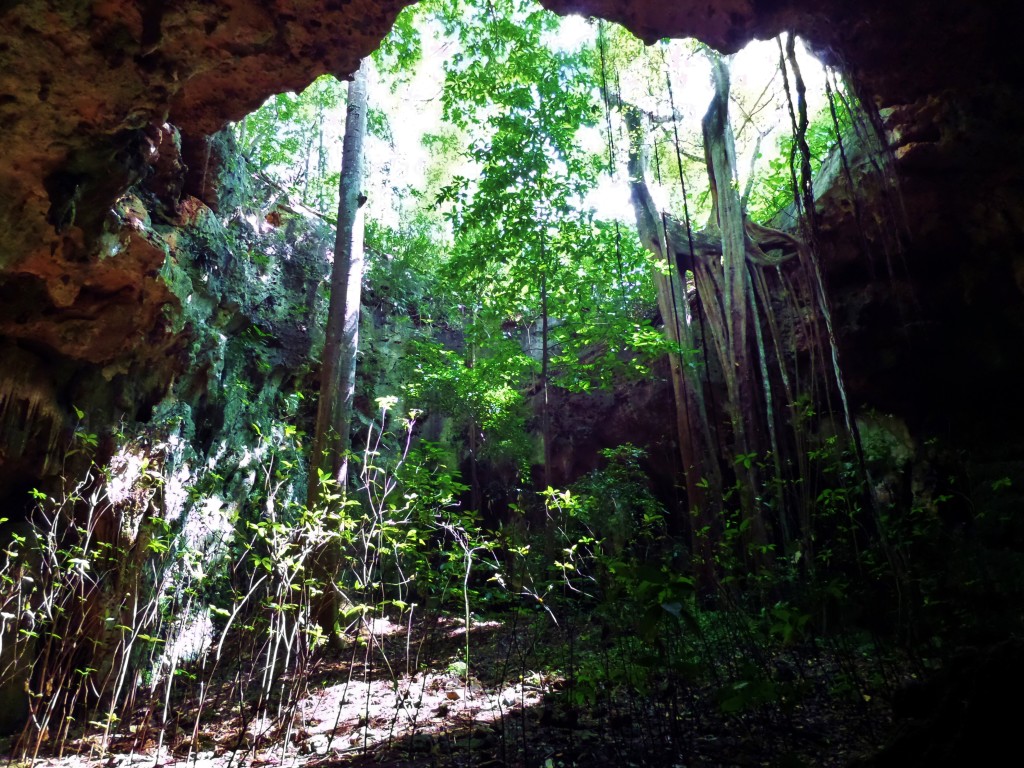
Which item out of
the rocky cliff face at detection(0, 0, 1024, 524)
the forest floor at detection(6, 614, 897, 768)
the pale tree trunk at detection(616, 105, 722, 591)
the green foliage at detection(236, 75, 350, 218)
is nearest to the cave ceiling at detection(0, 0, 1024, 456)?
the rocky cliff face at detection(0, 0, 1024, 524)

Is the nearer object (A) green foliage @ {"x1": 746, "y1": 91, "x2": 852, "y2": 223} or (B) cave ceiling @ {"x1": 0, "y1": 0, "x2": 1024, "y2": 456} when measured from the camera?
(B) cave ceiling @ {"x1": 0, "y1": 0, "x2": 1024, "y2": 456}

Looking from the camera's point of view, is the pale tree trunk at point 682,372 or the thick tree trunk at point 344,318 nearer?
the thick tree trunk at point 344,318

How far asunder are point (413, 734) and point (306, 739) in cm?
67

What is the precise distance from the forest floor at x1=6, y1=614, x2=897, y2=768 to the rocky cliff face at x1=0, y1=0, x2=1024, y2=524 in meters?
2.69

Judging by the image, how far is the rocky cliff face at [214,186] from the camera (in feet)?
10.9

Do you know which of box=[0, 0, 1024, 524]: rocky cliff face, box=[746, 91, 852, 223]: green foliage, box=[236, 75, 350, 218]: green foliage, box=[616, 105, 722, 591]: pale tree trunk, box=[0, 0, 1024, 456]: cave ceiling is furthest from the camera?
box=[236, 75, 350, 218]: green foliage

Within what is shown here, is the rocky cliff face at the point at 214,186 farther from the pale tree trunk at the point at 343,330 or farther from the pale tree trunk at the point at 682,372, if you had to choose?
the pale tree trunk at the point at 682,372

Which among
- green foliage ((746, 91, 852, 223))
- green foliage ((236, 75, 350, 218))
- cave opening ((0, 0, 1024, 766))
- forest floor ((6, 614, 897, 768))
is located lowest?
forest floor ((6, 614, 897, 768))

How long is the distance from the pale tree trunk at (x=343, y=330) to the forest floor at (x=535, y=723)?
1.38 metres

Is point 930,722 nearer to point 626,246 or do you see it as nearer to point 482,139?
point 482,139

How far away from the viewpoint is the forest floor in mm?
2621

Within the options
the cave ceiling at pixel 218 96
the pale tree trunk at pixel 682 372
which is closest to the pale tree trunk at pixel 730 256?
the pale tree trunk at pixel 682 372

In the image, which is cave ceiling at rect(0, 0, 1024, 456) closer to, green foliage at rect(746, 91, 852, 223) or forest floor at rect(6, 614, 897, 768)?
forest floor at rect(6, 614, 897, 768)

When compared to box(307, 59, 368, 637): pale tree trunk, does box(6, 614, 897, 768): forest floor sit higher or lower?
lower
